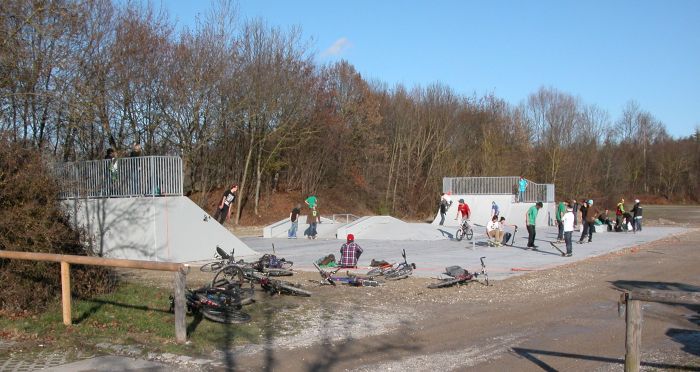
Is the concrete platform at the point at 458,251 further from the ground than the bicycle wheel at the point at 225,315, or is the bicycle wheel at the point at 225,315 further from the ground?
the bicycle wheel at the point at 225,315

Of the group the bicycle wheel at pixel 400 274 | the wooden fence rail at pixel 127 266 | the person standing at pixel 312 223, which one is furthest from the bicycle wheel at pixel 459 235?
the wooden fence rail at pixel 127 266

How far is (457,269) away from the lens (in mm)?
14164

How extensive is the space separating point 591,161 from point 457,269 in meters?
53.1

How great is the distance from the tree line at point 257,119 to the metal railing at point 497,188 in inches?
359

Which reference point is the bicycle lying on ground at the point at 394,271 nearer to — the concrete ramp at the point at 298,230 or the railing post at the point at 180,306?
the railing post at the point at 180,306

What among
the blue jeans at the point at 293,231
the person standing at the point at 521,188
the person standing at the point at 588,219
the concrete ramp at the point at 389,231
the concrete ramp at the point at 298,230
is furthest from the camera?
the person standing at the point at 521,188

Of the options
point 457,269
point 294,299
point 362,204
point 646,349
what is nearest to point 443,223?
point 362,204

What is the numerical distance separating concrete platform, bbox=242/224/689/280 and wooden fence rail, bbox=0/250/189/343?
27.2 ft

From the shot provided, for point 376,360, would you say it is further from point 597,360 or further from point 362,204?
point 362,204

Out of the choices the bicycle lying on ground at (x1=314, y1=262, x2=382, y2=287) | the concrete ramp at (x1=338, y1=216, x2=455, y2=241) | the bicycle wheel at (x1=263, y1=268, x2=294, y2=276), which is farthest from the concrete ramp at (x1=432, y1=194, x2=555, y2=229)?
the bicycle lying on ground at (x1=314, y1=262, x2=382, y2=287)

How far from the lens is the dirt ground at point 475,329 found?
744 cm

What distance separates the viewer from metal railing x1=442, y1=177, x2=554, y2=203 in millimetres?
41562

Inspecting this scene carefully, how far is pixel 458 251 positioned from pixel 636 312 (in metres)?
15.8

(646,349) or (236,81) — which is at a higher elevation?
(236,81)
